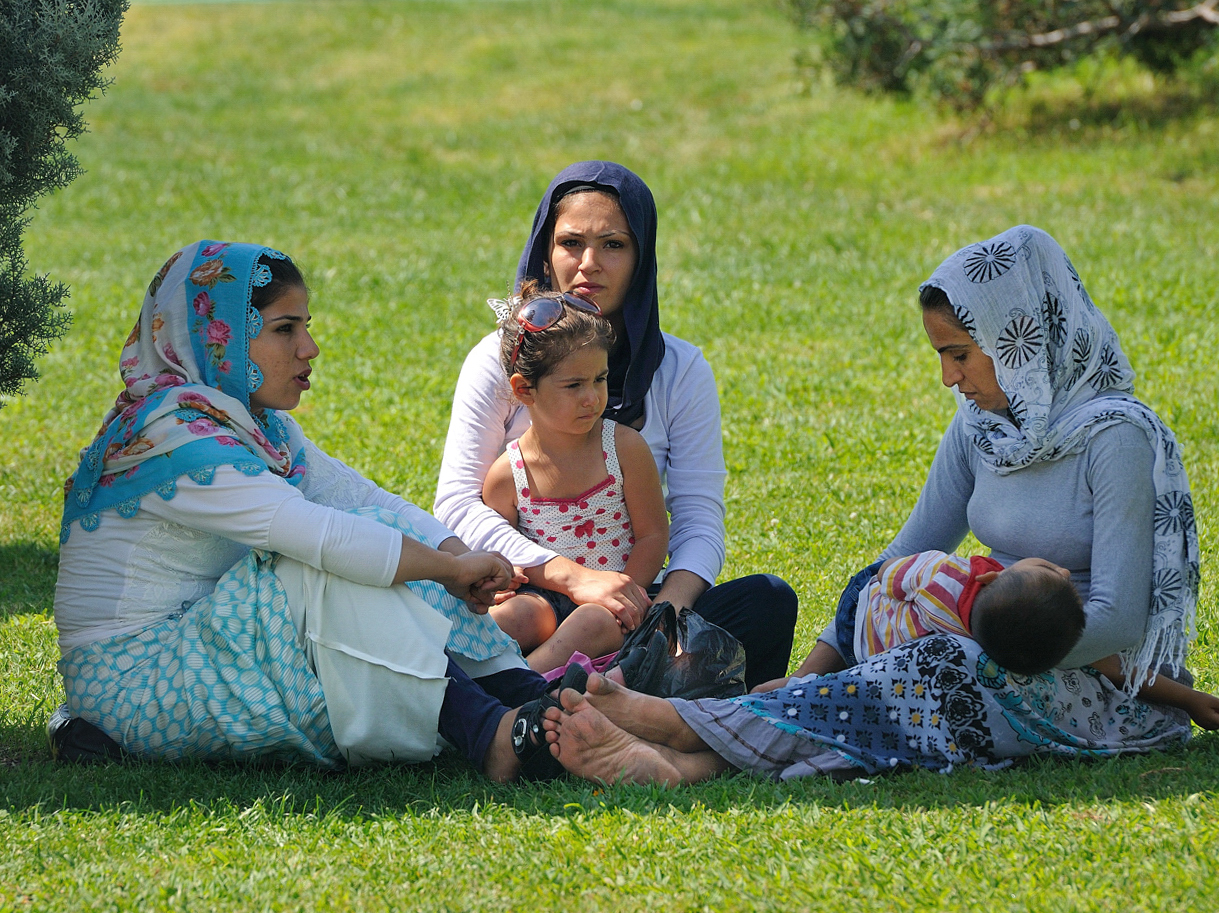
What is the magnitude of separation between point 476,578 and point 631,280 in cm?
125

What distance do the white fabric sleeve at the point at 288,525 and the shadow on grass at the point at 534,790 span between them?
0.56 metres

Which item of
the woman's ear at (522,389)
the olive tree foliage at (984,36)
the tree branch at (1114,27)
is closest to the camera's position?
the woman's ear at (522,389)

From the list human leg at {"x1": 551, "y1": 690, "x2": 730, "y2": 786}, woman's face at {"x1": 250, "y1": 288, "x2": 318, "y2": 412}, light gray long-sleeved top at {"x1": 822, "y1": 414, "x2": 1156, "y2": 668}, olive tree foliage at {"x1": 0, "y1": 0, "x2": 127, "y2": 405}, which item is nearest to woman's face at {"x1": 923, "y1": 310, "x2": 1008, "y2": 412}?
light gray long-sleeved top at {"x1": 822, "y1": 414, "x2": 1156, "y2": 668}

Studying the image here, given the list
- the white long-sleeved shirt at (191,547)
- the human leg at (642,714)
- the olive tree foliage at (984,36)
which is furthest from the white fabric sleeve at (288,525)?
the olive tree foliage at (984,36)

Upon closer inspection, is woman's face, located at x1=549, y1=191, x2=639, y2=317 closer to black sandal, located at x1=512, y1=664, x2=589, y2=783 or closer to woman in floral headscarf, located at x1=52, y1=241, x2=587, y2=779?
woman in floral headscarf, located at x1=52, y1=241, x2=587, y2=779

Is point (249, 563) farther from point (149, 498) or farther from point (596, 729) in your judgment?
point (596, 729)

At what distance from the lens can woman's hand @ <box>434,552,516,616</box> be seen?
11.1 ft

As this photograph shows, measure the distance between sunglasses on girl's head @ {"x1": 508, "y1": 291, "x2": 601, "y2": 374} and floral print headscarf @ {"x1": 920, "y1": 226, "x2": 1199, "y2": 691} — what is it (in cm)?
104

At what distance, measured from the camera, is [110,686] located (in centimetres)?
333

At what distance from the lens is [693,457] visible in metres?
4.25

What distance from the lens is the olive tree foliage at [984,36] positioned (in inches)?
524

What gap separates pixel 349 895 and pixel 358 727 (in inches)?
23.5

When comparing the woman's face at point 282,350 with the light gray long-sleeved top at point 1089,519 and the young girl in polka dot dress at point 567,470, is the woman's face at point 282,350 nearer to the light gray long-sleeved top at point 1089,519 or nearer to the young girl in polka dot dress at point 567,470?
the young girl in polka dot dress at point 567,470

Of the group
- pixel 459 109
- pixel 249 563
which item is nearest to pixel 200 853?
pixel 249 563
